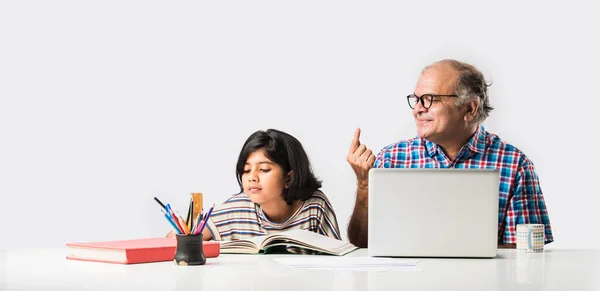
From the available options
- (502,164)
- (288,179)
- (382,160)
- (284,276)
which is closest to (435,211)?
(284,276)

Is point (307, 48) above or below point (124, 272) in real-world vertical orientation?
above

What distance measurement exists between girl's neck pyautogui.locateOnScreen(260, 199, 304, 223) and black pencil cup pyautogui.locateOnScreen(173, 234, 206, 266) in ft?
4.81

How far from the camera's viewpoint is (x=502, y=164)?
11.0ft

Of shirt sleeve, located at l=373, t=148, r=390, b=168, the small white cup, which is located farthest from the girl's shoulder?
the small white cup

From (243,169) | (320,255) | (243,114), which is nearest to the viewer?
(320,255)

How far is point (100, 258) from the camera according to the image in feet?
6.27

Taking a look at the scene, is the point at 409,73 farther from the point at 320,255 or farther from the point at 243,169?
the point at 320,255

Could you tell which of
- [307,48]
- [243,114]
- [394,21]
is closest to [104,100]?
[243,114]

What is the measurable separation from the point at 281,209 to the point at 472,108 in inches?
37.7

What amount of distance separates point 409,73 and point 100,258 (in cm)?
234

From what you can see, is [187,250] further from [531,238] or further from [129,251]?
[531,238]

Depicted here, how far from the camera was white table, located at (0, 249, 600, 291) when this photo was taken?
149cm

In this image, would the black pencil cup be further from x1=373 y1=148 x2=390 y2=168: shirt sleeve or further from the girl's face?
x1=373 y1=148 x2=390 y2=168: shirt sleeve

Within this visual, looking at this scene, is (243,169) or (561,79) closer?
(243,169)
